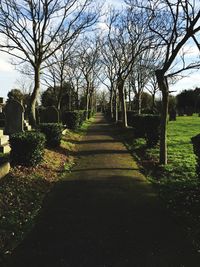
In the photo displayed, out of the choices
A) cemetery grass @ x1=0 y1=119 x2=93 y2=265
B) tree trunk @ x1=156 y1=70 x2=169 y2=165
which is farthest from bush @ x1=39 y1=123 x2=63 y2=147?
tree trunk @ x1=156 y1=70 x2=169 y2=165

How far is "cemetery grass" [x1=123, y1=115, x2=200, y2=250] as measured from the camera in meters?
8.32

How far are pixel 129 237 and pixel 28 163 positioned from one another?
6.40 m

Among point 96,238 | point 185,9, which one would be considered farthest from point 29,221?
point 185,9

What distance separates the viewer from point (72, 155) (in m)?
18.2

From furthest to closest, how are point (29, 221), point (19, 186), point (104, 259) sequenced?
1. point (19, 186)
2. point (29, 221)
3. point (104, 259)

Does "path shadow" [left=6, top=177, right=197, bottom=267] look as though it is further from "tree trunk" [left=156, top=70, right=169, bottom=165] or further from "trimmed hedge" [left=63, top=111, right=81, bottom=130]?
"trimmed hedge" [left=63, top=111, right=81, bottom=130]

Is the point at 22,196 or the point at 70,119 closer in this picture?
the point at 22,196

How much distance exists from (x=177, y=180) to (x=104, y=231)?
19.6 feet

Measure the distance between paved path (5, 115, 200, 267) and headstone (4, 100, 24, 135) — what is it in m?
9.25

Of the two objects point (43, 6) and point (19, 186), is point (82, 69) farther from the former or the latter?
point (19, 186)

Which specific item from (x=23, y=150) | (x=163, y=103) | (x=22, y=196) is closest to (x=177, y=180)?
(x=163, y=103)

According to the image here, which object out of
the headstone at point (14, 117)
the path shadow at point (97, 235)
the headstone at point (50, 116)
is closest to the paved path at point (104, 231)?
the path shadow at point (97, 235)

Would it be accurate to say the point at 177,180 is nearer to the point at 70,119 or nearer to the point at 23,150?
the point at 23,150

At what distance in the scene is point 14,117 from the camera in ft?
67.4
